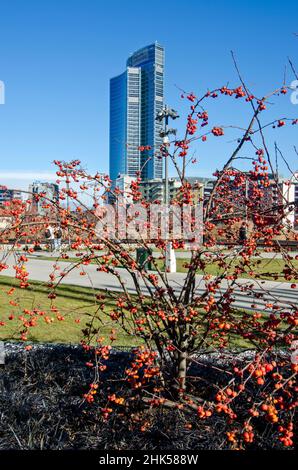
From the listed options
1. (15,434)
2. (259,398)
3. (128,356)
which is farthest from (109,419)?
(128,356)

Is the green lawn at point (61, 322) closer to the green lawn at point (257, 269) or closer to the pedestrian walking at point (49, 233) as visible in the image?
the pedestrian walking at point (49, 233)

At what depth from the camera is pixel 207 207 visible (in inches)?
137

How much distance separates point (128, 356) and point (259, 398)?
74.8 inches

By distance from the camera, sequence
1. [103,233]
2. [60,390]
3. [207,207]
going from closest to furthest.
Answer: [103,233], [207,207], [60,390]

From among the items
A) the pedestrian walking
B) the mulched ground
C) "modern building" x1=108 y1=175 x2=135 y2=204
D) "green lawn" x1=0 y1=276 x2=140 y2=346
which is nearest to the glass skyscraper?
"modern building" x1=108 y1=175 x2=135 y2=204

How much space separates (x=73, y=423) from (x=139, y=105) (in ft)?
127

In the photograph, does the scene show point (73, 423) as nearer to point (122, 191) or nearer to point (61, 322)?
point (122, 191)

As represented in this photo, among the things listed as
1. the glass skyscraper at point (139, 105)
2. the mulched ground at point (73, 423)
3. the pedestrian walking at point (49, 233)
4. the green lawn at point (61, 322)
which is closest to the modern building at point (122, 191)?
the glass skyscraper at point (139, 105)

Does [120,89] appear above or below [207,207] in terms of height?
above

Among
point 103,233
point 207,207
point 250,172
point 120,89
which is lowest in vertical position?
point 103,233

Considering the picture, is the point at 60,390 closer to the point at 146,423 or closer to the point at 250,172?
the point at 146,423

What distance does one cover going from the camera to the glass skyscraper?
20400 millimetres

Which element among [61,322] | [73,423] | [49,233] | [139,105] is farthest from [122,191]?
[139,105]

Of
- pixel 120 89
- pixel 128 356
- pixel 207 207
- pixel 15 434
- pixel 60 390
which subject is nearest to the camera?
pixel 15 434
